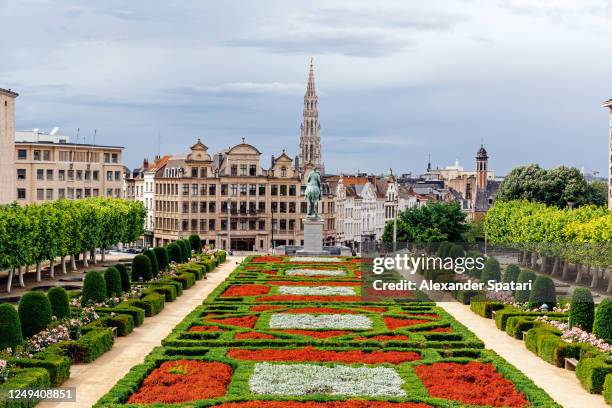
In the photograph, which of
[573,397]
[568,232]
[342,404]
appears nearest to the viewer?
[342,404]

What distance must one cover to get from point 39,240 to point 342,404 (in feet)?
155

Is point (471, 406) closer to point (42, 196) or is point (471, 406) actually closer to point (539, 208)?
point (539, 208)

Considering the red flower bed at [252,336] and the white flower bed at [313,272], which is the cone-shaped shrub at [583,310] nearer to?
the red flower bed at [252,336]

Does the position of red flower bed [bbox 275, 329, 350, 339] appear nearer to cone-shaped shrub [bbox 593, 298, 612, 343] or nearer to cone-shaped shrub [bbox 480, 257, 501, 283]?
cone-shaped shrub [bbox 593, 298, 612, 343]

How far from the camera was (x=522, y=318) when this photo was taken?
44.2 m

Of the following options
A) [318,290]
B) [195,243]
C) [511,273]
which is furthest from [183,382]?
[195,243]

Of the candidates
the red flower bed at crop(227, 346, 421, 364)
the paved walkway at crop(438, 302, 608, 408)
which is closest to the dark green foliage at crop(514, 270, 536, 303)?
the paved walkway at crop(438, 302, 608, 408)

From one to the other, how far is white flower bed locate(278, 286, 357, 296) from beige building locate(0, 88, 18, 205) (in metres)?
59.5

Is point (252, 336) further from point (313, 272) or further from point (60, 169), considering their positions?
point (60, 169)

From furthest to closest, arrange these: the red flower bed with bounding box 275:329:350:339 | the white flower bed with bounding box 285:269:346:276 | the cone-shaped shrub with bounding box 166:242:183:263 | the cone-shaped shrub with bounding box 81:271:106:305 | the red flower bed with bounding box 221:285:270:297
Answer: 1. the cone-shaped shrub with bounding box 166:242:183:263
2. the white flower bed with bounding box 285:269:346:276
3. the red flower bed with bounding box 221:285:270:297
4. the cone-shaped shrub with bounding box 81:271:106:305
5. the red flower bed with bounding box 275:329:350:339

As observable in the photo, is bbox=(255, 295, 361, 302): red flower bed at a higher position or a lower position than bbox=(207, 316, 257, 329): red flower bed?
higher

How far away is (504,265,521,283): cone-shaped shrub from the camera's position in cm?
5375

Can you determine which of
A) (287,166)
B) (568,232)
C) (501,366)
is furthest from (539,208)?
(501,366)

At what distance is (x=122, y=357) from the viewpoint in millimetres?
37469
